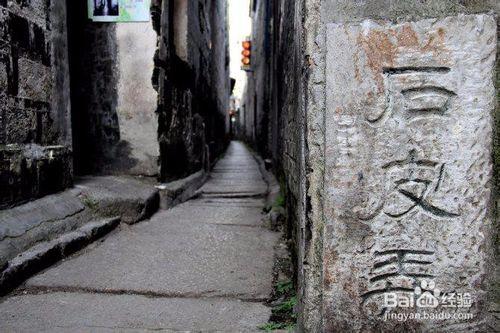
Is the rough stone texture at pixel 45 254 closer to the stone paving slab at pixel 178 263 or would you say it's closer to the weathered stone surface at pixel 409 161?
the stone paving slab at pixel 178 263

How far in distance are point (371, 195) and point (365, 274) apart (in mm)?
273

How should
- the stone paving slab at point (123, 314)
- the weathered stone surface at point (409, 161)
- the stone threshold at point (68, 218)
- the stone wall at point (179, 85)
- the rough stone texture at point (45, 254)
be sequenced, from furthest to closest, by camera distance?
the stone wall at point (179, 85) < the stone threshold at point (68, 218) < the rough stone texture at point (45, 254) < the stone paving slab at point (123, 314) < the weathered stone surface at point (409, 161)

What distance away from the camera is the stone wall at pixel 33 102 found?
2203 mm

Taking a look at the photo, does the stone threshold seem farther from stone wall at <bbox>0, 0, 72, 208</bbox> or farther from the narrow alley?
stone wall at <bbox>0, 0, 72, 208</bbox>

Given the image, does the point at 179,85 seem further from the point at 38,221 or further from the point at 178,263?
the point at 178,263

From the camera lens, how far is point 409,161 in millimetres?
1228

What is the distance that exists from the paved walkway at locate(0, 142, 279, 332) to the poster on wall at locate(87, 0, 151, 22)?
6.79ft

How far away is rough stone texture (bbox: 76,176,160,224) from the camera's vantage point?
2.83 meters

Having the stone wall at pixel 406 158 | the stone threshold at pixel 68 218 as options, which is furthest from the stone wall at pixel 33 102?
the stone wall at pixel 406 158

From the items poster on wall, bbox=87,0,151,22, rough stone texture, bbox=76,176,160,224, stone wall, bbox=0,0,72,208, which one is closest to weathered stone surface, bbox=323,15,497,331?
stone wall, bbox=0,0,72,208

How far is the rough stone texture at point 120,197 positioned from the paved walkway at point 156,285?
15 centimetres

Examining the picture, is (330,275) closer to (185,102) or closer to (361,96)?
(361,96)

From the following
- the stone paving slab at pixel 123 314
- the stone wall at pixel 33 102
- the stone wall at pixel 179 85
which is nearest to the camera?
the stone paving slab at pixel 123 314

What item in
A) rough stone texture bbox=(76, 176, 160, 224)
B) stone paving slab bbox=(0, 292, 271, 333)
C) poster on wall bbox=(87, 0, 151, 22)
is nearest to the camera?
stone paving slab bbox=(0, 292, 271, 333)
